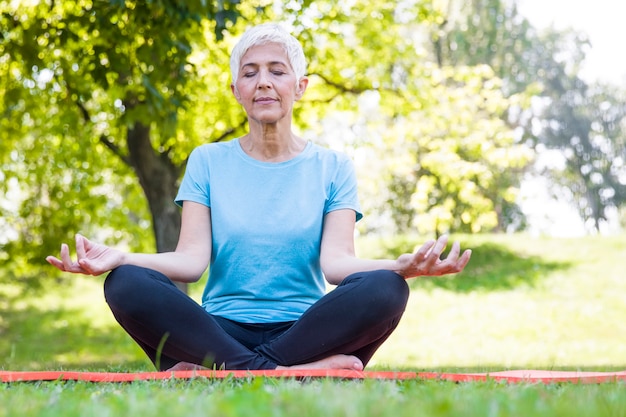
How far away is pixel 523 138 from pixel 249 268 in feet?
88.1

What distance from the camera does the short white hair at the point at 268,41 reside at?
3.50 metres

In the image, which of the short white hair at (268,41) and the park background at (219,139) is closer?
the short white hair at (268,41)

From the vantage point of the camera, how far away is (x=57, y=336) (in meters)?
12.7

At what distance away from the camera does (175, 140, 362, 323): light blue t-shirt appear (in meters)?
3.40

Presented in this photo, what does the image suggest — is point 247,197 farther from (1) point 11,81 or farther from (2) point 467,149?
(2) point 467,149

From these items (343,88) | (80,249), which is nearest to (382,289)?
(80,249)

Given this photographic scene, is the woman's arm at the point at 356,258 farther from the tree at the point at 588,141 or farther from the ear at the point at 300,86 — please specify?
the tree at the point at 588,141

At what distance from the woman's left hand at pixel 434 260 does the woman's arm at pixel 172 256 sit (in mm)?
981

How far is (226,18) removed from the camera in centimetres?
536

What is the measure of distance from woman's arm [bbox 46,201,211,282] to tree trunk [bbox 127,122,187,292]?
493 cm

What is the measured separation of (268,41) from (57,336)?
10518 millimetres

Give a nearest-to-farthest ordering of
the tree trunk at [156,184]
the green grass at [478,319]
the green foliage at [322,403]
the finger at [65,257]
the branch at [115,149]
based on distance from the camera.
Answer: the green foliage at [322,403], the finger at [65,257], the tree trunk at [156,184], the branch at [115,149], the green grass at [478,319]

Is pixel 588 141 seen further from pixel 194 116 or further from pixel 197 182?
pixel 197 182

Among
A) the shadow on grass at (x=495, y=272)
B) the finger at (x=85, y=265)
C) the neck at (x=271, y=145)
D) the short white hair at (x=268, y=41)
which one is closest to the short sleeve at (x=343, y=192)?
the neck at (x=271, y=145)
